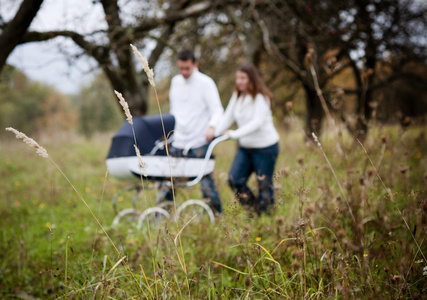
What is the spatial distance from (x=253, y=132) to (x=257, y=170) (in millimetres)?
432

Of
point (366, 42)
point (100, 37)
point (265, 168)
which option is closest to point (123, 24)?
point (100, 37)

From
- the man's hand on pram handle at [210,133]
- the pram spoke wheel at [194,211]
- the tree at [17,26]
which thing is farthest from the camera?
the man's hand on pram handle at [210,133]

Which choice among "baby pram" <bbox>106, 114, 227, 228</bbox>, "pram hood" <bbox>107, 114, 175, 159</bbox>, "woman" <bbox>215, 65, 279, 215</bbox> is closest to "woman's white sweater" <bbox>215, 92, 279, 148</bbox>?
"woman" <bbox>215, 65, 279, 215</bbox>

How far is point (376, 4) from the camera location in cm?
581

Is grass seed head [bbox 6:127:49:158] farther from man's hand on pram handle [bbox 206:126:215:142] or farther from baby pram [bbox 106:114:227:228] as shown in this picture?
man's hand on pram handle [bbox 206:126:215:142]

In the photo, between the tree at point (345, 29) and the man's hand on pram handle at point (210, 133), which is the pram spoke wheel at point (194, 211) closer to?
Result: the man's hand on pram handle at point (210, 133)

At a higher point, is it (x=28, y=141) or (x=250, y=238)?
(x=28, y=141)

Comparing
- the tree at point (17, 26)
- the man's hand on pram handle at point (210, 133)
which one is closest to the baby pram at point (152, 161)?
the man's hand on pram handle at point (210, 133)

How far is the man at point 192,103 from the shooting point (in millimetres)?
3283

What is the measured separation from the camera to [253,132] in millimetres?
3283

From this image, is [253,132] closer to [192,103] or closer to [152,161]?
[192,103]

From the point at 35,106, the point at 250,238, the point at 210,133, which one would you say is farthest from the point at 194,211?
the point at 35,106

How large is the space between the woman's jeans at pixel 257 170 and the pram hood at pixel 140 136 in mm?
849

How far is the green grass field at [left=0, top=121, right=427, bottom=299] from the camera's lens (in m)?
1.51
